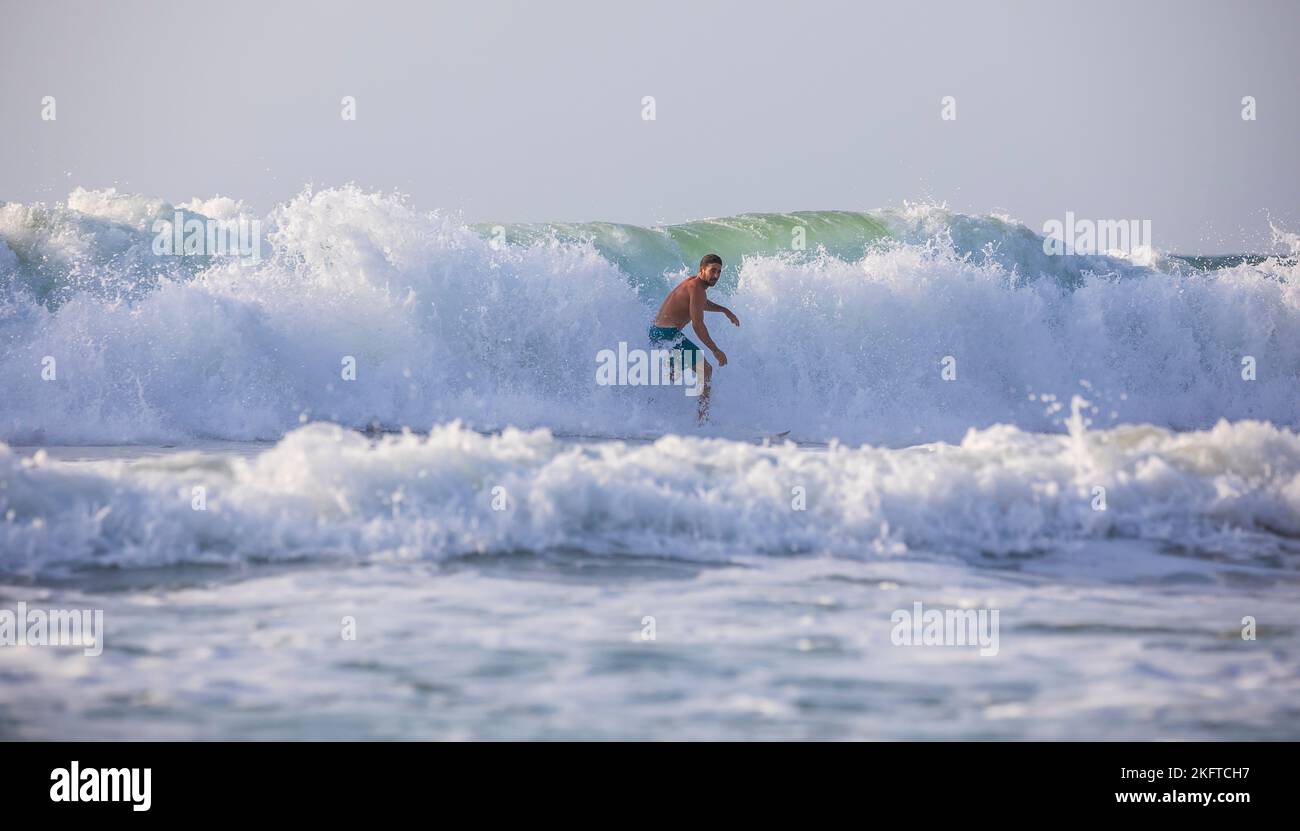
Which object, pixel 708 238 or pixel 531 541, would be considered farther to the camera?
pixel 708 238

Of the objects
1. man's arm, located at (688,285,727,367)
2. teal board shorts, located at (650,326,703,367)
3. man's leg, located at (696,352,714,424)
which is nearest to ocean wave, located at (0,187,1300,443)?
man's leg, located at (696,352,714,424)

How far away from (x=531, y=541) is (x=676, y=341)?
652 centimetres

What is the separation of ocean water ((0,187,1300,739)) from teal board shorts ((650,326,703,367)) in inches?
58.8

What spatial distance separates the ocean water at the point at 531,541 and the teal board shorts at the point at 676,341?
1.49m

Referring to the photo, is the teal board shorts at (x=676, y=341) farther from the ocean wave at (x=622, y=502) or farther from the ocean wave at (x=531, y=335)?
the ocean wave at (x=622, y=502)

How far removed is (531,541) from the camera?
809cm

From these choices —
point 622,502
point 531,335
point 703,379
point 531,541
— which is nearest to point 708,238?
point 531,335

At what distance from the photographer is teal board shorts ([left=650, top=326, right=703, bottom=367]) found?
14.3 meters

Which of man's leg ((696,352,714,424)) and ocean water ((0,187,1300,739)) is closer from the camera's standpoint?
ocean water ((0,187,1300,739))

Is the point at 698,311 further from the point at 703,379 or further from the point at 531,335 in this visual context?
the point at 531,335

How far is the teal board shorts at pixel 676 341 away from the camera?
1434 cm

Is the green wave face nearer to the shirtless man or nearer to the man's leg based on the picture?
the man's leg
